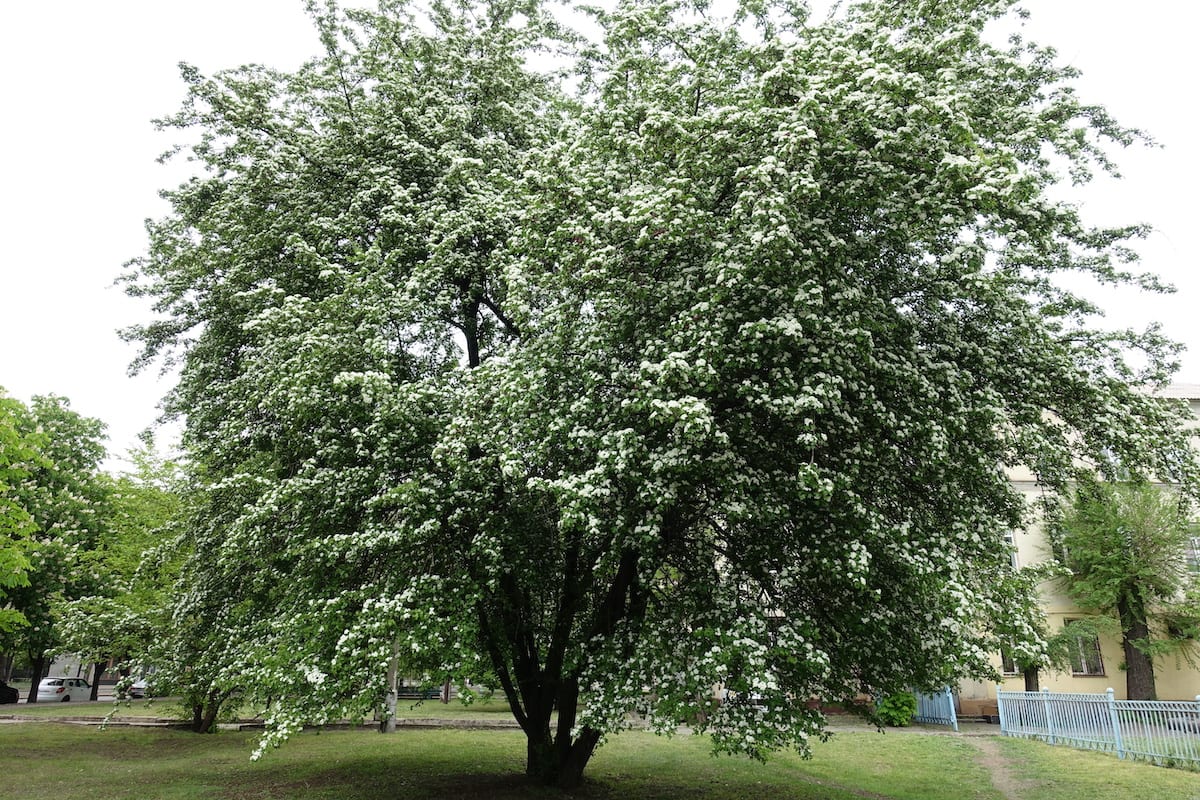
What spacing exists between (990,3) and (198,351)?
1578 cm

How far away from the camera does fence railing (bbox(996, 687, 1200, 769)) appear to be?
1612 centimetres

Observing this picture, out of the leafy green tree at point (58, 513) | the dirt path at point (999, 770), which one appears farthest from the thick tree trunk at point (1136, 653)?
the leafy green tree at point (58, 513)

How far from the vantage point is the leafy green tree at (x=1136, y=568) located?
1155 inches

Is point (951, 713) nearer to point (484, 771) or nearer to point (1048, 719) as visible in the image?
point (1048, 719)

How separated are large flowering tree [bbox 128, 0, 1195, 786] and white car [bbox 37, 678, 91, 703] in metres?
38.4

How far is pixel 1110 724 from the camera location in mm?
18453

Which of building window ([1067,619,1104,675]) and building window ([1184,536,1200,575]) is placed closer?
building window ([1184,536,1200,575])

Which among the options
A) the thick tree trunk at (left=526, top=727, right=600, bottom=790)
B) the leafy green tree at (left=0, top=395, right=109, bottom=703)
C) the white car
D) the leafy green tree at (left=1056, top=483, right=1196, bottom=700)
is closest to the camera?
the thick tree trunk at (left=526, top=727, right=600, bottom=790)

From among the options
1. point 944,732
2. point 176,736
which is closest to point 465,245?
point 176,736

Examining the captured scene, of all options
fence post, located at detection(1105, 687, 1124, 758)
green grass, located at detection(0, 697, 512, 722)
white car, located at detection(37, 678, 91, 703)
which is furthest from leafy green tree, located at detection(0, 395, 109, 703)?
fence post, located at detection(1105, 687, 1124, 758)

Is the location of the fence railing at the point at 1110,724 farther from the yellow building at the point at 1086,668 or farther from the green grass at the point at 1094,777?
the yellow building at the point at 1086,668

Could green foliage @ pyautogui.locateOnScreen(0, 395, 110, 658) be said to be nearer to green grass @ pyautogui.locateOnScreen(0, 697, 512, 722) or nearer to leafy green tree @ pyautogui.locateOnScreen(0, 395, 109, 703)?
leafy green tree @ pyautogui.locateOnScreen(0, 395, 109, 703)

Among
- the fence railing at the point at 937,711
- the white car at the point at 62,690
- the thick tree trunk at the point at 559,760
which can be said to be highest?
the thick tree trunk at the point at 559,760

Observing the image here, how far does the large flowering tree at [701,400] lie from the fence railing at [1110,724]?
871 cm
